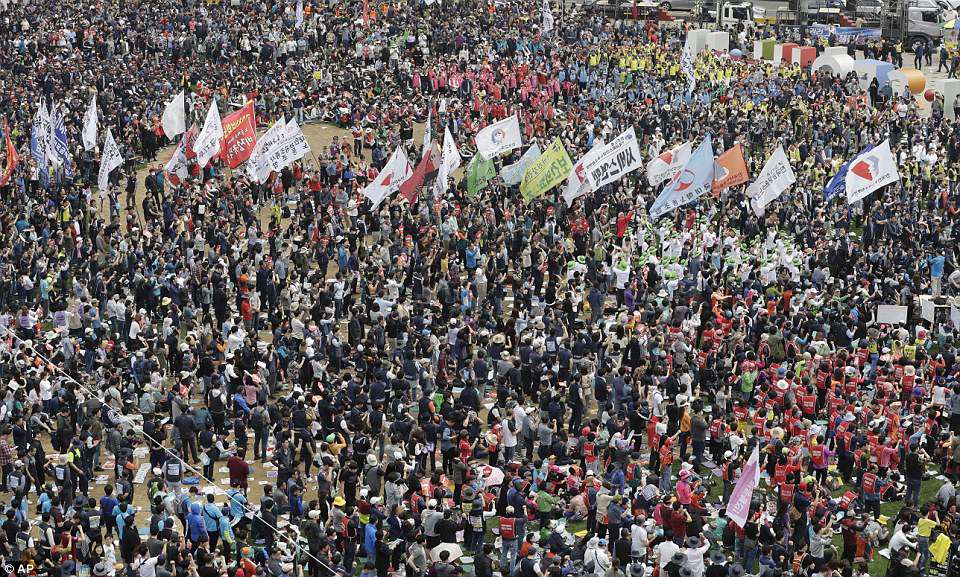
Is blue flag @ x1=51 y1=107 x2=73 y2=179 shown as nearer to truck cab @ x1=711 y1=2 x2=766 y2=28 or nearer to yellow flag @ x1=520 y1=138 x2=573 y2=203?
yellow flag @ x1=520 y1=138 x2=573 y2=203

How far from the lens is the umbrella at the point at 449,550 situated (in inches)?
894

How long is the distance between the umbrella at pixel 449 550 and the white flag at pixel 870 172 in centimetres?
1748

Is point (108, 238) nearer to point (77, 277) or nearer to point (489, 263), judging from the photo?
point (77, 277)

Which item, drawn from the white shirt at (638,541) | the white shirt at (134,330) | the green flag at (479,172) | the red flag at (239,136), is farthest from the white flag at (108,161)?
the white shirt at (638,541)

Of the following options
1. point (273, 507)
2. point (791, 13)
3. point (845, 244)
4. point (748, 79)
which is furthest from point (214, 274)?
point (791, 13)

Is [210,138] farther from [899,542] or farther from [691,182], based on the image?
[899,542]

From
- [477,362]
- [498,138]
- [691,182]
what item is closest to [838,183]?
[691,182]

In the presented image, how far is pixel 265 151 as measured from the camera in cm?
3838

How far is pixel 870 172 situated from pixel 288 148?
42.8 ft

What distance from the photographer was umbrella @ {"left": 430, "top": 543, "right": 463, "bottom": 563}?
2270cm

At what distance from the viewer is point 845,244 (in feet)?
117

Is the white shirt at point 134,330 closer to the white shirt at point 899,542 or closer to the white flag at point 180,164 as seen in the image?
the white flag at point 180,164

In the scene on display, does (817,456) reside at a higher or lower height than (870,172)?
lower

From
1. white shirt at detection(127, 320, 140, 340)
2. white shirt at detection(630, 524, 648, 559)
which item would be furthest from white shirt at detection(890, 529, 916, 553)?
white shirt at detection(127, 320, 140, 340)
